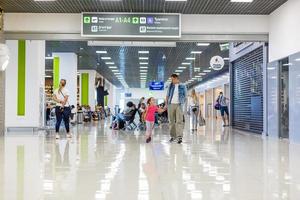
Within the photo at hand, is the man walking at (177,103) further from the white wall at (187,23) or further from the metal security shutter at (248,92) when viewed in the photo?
the metal security shutter at (248,92)

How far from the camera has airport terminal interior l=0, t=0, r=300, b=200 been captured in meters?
4.41

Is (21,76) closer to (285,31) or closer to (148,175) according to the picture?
(285,31)

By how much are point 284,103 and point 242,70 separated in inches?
198

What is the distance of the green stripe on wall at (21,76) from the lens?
1459 centimetres

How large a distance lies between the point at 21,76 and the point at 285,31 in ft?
28.4

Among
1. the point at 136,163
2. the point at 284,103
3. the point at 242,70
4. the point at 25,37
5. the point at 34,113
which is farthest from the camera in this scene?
the point at 242,70

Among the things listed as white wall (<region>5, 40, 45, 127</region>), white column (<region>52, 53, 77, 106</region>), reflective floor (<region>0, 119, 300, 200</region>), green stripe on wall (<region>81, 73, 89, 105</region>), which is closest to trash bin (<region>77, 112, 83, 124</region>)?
white column (<region>52, 53, 77, 106</region>)

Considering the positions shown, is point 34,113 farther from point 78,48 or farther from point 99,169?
point 99,169

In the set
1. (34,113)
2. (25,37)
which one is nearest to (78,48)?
(34,113)

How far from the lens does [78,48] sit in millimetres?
19422

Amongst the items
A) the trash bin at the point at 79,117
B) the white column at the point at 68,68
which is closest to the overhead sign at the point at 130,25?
the white column at the point at 68,68

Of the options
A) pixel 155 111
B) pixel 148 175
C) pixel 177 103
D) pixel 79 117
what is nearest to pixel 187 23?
pixel 155 111

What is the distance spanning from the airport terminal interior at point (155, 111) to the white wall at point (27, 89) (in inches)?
1.3

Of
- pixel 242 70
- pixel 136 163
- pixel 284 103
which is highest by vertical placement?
pixel 242 70
